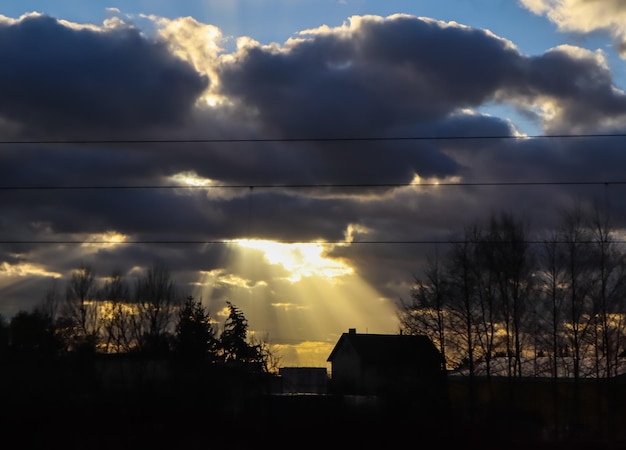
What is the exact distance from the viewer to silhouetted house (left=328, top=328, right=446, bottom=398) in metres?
69.3

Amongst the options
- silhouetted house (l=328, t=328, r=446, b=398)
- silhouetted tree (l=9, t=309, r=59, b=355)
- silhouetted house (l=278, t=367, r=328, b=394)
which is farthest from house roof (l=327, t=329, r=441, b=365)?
silhouetted tree (l=9, t=309, r=59, b=355)

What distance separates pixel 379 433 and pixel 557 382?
78.4 feet

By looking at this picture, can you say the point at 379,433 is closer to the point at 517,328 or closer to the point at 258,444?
the point at 258,444

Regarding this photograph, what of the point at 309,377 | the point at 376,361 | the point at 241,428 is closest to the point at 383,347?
the point at 376,361

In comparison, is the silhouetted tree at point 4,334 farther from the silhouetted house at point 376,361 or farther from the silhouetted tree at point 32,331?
the silhouetted house at point 376,361

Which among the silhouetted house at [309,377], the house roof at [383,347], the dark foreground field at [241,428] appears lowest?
the dark foreground field at [241,428]

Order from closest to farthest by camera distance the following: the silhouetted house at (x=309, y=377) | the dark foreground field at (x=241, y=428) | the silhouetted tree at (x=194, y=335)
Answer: the dark foreground field at (x=241, y=428), the silhouetted tree at (x=194, y=335), the silhouetted house at (x=309, y=377)

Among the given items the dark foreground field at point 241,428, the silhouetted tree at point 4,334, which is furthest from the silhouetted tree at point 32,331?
the dark foreground field at point 241,428

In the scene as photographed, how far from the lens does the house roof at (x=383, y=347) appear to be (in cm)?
8025

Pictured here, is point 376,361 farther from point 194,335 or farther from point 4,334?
point 4,334

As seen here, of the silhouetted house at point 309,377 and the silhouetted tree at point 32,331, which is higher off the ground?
the silhouetted tree at point 32,331

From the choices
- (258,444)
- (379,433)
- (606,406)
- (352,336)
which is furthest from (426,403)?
(352,336)

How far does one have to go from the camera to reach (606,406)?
5838 cm

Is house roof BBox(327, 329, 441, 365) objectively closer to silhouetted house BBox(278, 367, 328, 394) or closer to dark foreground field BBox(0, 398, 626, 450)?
silhouetted house BBox(278, 367, 328, 394)
